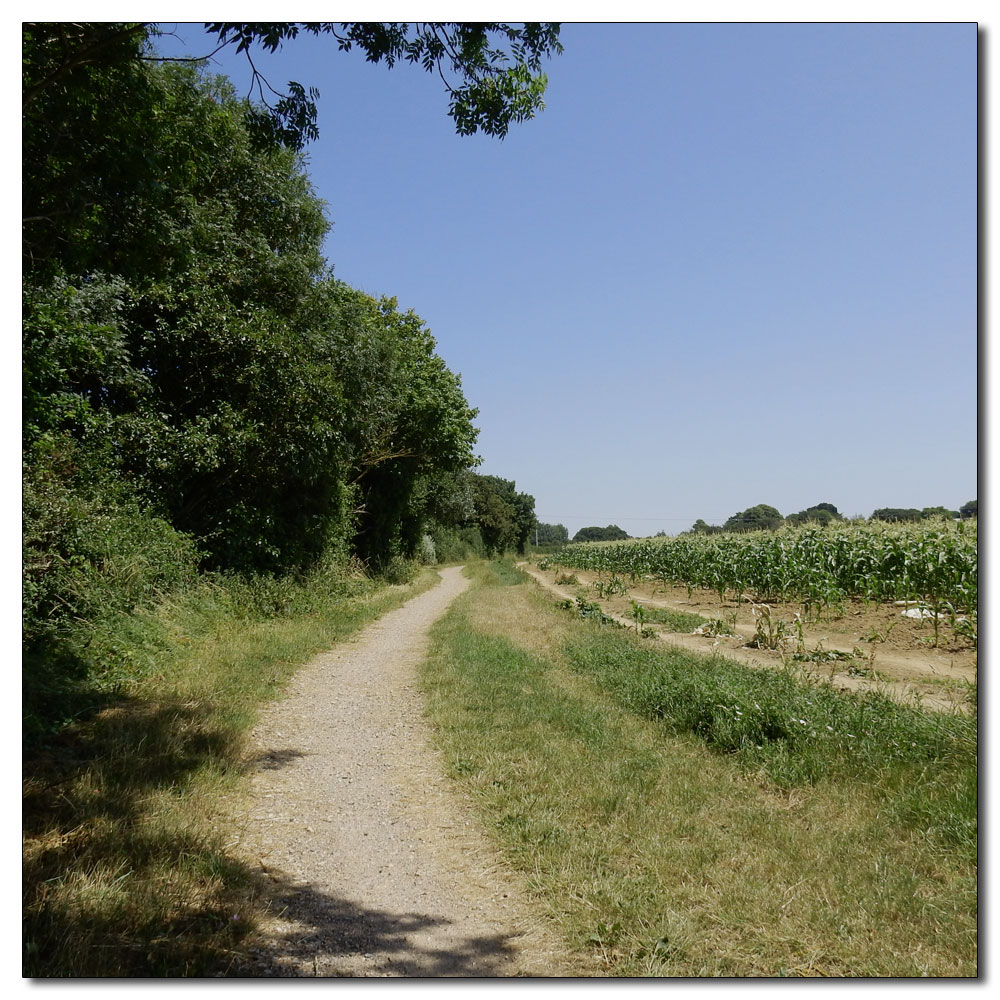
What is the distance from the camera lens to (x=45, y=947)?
2.64 metres

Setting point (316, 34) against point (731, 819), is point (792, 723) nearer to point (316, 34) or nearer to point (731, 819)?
point (731, 819)

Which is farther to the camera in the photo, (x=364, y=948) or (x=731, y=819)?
(x=731, y=819)

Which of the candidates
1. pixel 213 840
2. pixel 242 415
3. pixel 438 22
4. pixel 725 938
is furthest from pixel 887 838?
pixel 242 415

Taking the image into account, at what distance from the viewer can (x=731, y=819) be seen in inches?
159

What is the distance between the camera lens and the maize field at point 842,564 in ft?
37.5

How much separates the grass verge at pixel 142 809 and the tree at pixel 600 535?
34.3 meters

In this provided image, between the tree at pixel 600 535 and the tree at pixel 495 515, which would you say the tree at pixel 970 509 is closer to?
the tree at pixel 600 535

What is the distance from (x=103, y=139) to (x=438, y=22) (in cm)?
270

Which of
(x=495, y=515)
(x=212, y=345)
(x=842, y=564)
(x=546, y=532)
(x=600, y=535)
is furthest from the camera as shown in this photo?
(x=546, y=532)

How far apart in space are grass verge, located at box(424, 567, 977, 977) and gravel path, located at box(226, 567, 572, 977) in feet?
0.78

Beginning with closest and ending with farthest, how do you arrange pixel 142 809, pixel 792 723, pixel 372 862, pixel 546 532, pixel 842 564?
pixel 372 862 → pixel 142 809 → pixel 792 723 → pixel 842 564 → pixel 546 532

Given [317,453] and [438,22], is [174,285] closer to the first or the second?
[317,453]

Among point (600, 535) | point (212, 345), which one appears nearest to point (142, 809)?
point (212, 345)

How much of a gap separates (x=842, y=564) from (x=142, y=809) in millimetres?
14953
